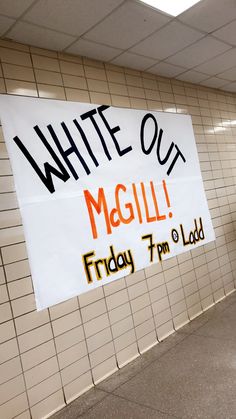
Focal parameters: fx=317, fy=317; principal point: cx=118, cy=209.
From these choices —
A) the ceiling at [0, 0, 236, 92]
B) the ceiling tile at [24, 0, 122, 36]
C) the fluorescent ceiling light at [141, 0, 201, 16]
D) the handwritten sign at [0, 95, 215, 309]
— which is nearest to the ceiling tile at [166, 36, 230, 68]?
the ceiling at [0, 0, 236, 92]

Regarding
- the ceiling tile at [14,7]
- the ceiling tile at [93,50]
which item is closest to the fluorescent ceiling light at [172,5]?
the ceiling tile at [93,50]

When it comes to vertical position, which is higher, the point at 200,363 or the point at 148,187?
the point at 148,187

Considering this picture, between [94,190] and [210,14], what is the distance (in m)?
1.98

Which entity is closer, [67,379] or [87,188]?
[67,379]

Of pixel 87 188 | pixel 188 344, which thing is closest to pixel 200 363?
pixel 188 344

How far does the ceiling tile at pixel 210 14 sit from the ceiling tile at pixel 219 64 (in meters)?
0.84

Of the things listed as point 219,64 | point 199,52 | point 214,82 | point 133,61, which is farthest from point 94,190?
point 214,82

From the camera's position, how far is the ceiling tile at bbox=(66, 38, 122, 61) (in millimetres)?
3087

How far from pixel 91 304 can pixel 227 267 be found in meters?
2.63

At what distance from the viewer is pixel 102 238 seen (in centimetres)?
316

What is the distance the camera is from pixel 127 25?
2.90 m

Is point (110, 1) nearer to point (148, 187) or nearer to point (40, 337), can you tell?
point (148, 187)

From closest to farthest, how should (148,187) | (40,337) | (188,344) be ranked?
(40,337), (188,344), (148,187)

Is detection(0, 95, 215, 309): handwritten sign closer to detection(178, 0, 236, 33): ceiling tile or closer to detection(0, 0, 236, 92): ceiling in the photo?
detection(0, 0, 236, 92): ceiling
